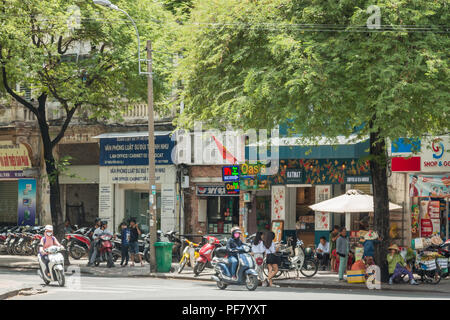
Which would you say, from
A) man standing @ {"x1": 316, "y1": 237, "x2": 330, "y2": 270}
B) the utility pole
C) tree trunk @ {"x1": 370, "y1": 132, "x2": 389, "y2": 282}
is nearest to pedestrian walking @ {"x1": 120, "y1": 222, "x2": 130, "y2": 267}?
the utility pole

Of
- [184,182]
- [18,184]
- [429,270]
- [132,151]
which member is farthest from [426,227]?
[18,184]

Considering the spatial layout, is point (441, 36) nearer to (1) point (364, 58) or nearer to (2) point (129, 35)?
(1) point (364, 58)

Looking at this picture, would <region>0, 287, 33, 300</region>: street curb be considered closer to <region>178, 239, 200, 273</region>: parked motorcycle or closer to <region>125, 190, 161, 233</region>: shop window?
<region>178, 239, 200, 273</region>: parked motorcycle

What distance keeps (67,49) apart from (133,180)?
7780 mm

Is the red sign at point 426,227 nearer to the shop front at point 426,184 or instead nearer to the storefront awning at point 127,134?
the shop front at point 426,184

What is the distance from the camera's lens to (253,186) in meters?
29.6

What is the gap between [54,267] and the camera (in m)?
19.1

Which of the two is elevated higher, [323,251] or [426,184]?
[426,184]

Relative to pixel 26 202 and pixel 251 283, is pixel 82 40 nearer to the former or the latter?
pixel 26 202

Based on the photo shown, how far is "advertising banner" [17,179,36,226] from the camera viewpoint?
114 feet

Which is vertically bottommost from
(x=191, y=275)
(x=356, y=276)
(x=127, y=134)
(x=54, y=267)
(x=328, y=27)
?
(x=191, y=275)

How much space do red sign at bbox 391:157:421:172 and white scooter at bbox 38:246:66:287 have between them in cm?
1282

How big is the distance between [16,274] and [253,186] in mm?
10094

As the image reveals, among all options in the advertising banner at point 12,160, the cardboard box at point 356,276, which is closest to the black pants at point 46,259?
the cardboard box at point 356,276
